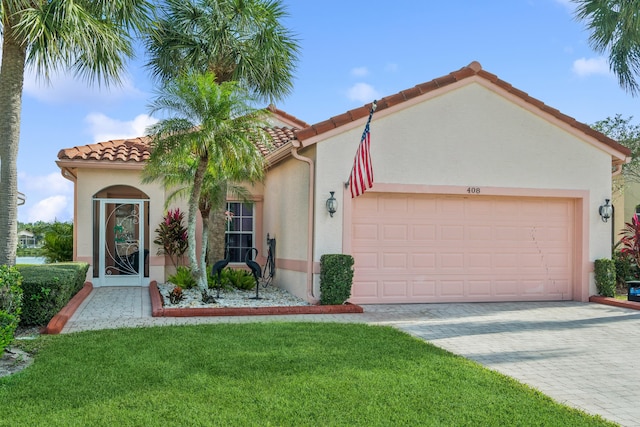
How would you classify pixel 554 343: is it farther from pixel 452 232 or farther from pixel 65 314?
pixel 65 314

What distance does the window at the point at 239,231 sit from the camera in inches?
655

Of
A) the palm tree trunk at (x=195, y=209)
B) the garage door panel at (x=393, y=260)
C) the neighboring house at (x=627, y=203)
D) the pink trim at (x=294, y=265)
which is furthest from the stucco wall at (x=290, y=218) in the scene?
the neighboring house at (x=627, y=203)

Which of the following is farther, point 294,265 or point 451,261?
point 294,265

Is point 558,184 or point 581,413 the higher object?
point 558,184

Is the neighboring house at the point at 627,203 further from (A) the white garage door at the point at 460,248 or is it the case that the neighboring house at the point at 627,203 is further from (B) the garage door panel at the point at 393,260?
(B) the garage door panel at the point at 393,260

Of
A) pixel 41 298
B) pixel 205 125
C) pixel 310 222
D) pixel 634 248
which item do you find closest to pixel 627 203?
pixel 634 248

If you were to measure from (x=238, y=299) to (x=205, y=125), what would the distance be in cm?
385

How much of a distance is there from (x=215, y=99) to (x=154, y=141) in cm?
157

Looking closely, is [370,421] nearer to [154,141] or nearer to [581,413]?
[581,413]

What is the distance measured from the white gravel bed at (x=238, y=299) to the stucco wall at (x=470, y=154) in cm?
139

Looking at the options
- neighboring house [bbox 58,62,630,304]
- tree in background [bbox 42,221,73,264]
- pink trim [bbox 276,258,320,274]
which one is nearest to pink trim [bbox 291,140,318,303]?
neighboring house [bbox 58,62,630,304]

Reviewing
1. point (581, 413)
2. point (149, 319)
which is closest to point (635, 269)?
point (581, 413)

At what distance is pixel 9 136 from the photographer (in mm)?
9516

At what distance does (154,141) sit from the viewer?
37.7 feet
